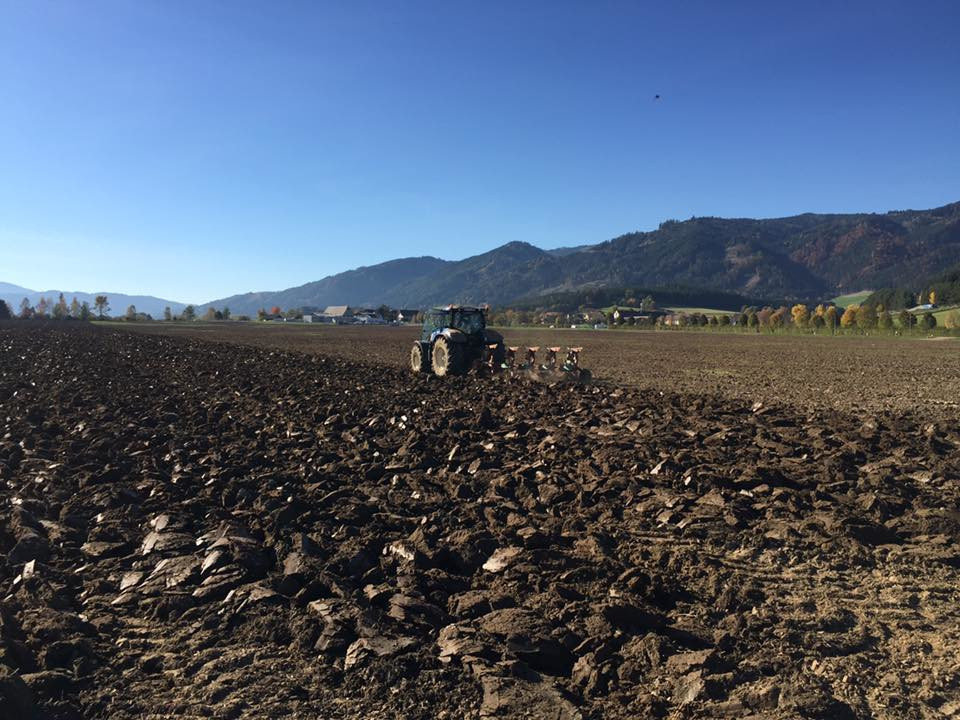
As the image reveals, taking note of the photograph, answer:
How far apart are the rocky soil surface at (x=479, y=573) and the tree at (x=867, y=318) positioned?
78.8 metres

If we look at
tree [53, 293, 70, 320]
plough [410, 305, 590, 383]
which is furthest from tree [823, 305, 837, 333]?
tree [53, 293, 70, 320]

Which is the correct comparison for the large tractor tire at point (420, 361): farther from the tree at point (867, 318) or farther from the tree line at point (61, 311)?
the tree line at point (61, 311)

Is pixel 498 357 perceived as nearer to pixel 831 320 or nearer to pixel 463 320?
pixel 463 320

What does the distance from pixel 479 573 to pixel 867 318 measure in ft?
315

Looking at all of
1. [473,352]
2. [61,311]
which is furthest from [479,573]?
[61,311]

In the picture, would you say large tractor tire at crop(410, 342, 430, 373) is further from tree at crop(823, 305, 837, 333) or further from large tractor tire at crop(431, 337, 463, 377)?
tree at crop(823, 305, 837, 333)

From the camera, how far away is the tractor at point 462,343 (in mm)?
18953

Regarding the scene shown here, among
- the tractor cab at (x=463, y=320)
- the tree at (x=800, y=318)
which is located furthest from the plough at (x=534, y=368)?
the tree at (x=800, y=318)

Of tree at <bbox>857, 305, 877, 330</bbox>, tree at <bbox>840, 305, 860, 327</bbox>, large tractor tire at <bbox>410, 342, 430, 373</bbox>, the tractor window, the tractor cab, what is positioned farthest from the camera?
tree at <bbox>840, 305, 860, 327</bbox>

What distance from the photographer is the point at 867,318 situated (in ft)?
283

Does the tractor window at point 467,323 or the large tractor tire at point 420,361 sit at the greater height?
the tractor window at point 467,323

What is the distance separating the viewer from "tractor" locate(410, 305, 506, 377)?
18953 millimetres

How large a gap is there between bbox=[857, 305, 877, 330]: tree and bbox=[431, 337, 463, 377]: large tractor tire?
75.1 metres

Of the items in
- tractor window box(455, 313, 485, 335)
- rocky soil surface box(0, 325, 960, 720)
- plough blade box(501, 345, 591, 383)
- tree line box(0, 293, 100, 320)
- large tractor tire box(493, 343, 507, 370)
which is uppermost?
tree line box(0, 293, 100, 320)
